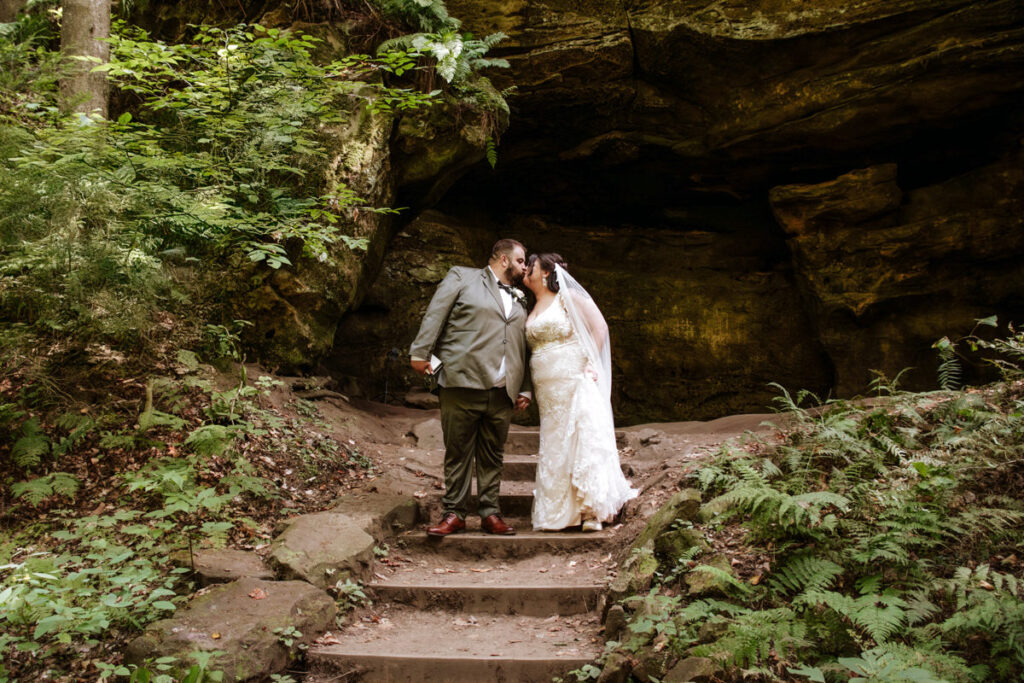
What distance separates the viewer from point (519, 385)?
5.74 metres

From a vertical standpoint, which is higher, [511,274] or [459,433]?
[511,274]

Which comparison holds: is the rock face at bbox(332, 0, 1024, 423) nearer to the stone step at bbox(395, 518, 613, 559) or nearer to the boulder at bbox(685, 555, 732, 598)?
the stone step at bbox(395, 518, 613, 559)

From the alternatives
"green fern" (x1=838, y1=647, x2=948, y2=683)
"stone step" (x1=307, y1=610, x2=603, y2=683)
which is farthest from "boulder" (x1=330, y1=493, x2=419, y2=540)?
"green fern" (x1=838, y1=647, x2=948, y2=683)

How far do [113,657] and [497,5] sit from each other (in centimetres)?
900

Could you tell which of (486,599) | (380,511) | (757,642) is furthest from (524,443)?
A: (757,642)

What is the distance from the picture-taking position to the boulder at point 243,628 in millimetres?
3500

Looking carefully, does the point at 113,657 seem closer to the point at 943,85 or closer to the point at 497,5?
the point at 497,5

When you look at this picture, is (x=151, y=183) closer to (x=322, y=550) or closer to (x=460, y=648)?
(x=322, y=550)

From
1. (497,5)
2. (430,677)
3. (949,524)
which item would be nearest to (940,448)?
(949,524)

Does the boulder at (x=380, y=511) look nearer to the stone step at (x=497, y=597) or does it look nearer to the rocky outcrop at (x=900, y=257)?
the stone step at (x=497, y=597)

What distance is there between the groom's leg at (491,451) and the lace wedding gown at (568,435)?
1.34 feet

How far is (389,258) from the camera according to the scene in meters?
11.7

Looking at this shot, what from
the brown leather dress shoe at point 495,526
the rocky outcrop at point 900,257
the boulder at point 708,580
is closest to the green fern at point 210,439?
the brown leather dress shoe at point 495,526

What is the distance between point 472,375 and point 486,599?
1.71 m
